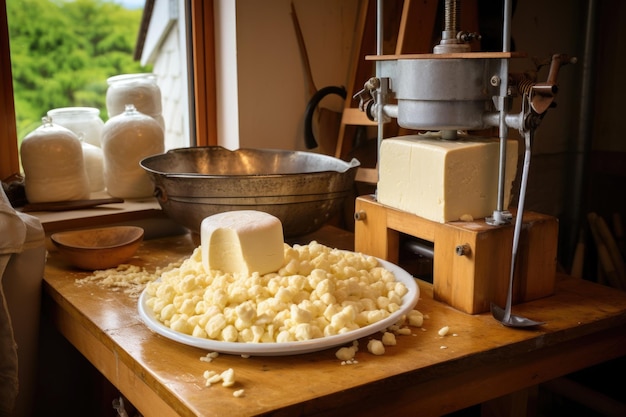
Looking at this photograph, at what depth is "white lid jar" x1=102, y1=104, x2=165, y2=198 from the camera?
2201 millimetres

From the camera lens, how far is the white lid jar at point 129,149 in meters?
2.20

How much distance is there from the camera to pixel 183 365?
4.11 ft

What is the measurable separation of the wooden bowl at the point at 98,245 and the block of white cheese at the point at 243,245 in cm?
44

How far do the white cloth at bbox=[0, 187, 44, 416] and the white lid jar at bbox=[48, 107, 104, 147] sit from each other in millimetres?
663

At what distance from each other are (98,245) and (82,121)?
0.63 meters

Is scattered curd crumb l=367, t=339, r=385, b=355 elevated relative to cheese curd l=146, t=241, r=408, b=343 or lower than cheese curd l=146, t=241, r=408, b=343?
lower

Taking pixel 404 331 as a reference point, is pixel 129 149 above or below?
above

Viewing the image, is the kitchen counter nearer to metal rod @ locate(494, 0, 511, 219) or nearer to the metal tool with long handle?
the metal tool with long handle

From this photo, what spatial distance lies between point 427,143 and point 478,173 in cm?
13

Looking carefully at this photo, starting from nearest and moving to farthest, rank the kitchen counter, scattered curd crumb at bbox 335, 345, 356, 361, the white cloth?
the kitchen counter → scattered curd crumb at bbox 335, 345, 356, 361 → the white cloth

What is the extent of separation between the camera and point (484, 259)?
1.44 meters

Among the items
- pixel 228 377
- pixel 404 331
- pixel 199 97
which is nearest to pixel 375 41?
pixel 199 97

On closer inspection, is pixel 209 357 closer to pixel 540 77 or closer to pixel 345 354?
pixel 345 354

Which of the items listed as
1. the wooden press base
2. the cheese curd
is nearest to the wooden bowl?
the cheese curd
